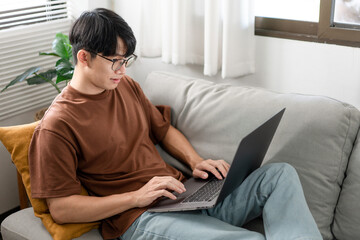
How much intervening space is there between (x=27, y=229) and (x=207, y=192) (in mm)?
618

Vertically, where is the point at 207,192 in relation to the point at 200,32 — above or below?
below

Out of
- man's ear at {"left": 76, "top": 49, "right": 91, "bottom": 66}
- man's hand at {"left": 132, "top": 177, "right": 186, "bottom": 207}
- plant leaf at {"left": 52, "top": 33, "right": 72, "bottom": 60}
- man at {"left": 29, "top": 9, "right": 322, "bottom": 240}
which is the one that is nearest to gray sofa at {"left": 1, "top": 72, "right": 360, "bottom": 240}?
man at {"left": 29, "top": 9, "right": 322, "bottom": 240}

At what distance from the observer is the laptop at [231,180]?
1508mm

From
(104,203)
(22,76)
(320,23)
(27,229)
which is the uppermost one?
(320,23)

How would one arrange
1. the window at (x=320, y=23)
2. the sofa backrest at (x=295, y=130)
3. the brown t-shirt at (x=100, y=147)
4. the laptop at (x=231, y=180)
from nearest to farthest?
the laptop at (x=231, y=180) → the brown t-shirt at (x=100, y=147) → the sofa backrest at (x=295, y=130) → the window at (x=320, y=23)

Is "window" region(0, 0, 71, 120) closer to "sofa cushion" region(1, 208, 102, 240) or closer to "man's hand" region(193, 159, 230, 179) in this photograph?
"sofa cushion" region(1, 208, 102, 240)

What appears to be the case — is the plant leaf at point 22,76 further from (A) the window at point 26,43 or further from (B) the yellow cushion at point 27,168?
(B) the yellow cushion at point 27,168

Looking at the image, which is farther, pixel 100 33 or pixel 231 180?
pixel 100 33

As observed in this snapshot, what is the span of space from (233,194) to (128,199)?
0.36 m

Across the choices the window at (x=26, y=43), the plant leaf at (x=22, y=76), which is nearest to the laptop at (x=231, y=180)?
the plant leaf at (x=22, y=76)

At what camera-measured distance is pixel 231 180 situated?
5.12ft

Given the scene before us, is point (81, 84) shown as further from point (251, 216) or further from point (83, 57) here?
point (251, 216)

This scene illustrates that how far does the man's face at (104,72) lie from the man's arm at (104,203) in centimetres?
37

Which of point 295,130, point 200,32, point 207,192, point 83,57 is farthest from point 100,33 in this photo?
point 200,32
